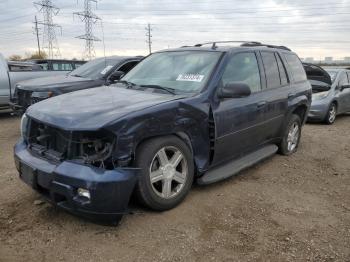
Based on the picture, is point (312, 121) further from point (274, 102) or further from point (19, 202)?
point (19, 202)

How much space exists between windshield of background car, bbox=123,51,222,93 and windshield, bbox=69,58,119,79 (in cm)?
349

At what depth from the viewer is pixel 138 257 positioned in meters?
3.29

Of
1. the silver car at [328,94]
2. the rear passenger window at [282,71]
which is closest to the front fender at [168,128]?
the rear passenger window at [282,71]

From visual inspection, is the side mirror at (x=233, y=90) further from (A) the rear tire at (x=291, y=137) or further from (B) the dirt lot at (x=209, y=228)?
(A) the rear tire at (x=291, y=137)

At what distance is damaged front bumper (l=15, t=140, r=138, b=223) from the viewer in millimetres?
3336

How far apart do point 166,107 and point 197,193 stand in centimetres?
127

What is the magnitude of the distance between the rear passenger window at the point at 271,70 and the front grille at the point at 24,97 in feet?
14.8

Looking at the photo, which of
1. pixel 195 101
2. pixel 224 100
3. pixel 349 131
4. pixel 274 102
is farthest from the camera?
pixel 349 131

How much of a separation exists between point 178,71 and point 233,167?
54.1 inches

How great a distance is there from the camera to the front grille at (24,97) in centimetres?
766

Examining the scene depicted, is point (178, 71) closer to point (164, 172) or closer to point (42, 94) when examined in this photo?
point (164, 172)

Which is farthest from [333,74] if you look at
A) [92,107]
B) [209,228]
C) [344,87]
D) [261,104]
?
[92,107]

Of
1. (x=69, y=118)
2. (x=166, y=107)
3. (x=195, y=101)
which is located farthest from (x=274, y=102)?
(x=69, y=118)

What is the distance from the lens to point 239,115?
485 centimetres
